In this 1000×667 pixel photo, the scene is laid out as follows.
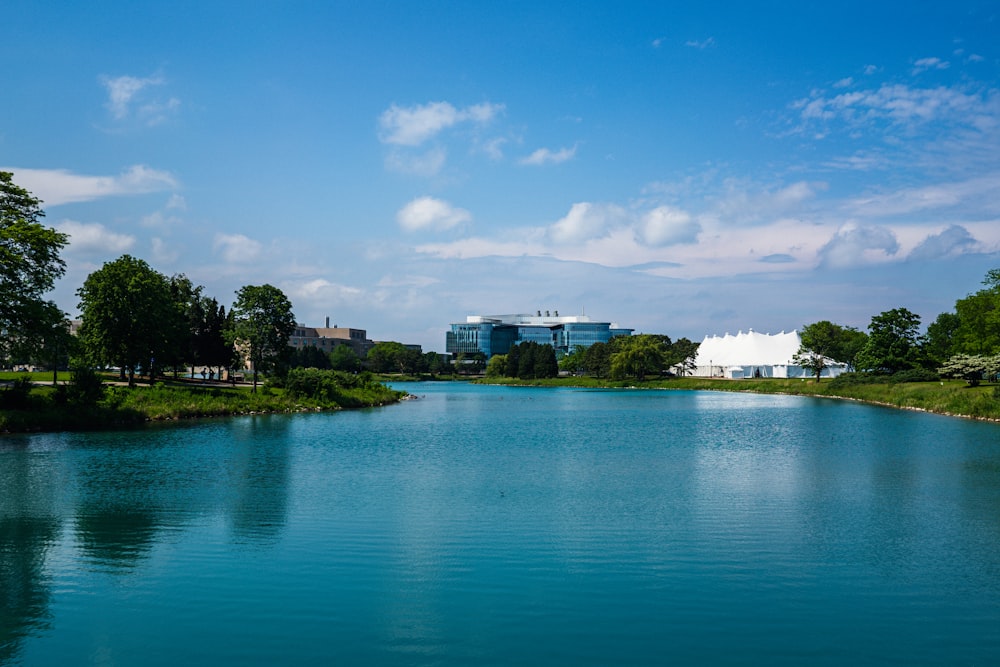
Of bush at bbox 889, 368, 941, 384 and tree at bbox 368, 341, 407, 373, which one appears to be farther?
tree at bbox 368, 341, 407, 373

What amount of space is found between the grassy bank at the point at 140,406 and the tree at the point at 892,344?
62473 millimetres

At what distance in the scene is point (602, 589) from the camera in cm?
1416

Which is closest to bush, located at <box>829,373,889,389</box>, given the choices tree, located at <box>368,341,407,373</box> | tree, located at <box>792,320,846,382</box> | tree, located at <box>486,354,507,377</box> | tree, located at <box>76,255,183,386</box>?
tree, located at <box>792,320,846,382</box>

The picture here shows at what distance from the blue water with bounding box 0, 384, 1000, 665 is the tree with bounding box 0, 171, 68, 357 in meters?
12.3

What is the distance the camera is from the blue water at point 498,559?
38.1 ft

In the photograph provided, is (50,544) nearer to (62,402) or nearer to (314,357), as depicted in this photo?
(62,402)

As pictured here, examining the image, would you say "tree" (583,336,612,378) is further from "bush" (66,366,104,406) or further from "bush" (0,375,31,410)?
"bush" (0,375,31,410)

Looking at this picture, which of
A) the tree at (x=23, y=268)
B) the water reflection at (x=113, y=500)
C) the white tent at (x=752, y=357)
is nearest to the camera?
the water reflection at (x=113, y=500)

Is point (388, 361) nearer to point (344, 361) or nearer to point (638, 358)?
point (344, 361)

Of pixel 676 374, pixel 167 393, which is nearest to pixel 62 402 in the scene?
pixel 167 393

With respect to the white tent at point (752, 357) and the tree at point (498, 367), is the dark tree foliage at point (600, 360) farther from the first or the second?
the tree at point (498, 367)

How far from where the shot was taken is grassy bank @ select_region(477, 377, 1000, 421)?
56.4 m

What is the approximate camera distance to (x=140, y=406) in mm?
50500

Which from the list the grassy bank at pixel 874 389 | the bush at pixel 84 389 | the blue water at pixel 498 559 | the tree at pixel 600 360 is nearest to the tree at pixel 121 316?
the bush at pixel 84 389
